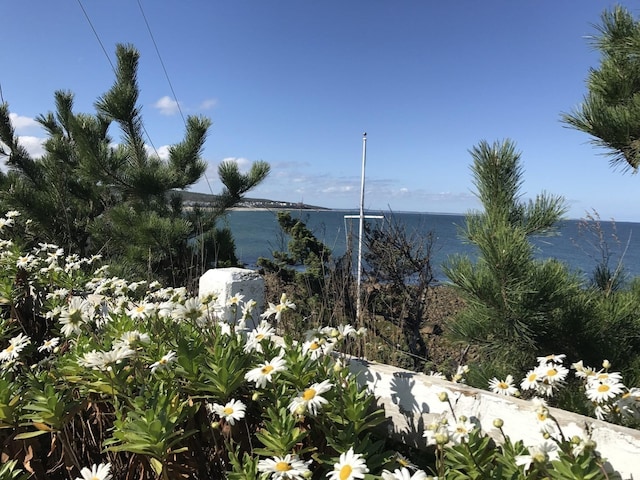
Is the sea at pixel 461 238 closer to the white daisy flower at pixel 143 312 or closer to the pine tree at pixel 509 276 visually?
the pine tree at pixel 509 276

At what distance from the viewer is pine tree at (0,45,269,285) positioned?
17.0ft

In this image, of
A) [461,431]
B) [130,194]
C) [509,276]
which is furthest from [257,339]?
[130,194]

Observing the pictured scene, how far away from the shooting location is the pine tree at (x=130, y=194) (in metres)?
5.19

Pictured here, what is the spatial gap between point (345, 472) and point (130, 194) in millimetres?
5695

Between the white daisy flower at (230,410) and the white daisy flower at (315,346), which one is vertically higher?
the white daisy flower at (315,346)

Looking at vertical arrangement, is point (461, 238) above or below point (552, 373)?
above

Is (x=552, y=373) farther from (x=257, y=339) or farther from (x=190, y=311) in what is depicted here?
(x=190, y=311)

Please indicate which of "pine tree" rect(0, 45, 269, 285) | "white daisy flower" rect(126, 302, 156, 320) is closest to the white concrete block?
"white daisy flower" rect(126, 302, 156, 320)

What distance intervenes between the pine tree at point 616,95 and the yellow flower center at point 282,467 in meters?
2.36

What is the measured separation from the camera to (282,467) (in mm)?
871

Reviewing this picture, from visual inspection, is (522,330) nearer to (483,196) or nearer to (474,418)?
(483,196)

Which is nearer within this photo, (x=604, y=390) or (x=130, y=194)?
(x=604, y=390)

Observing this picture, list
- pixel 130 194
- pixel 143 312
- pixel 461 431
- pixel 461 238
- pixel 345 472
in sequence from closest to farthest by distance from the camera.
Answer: pixel 345 472
pixel 461 431
pixel 143 312
pixel 461 238
pixel 130 194

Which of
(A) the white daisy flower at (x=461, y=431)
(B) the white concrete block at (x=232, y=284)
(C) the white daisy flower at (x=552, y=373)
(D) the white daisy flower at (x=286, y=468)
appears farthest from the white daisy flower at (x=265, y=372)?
(B) the white concrete block at (x=232, y=284)
